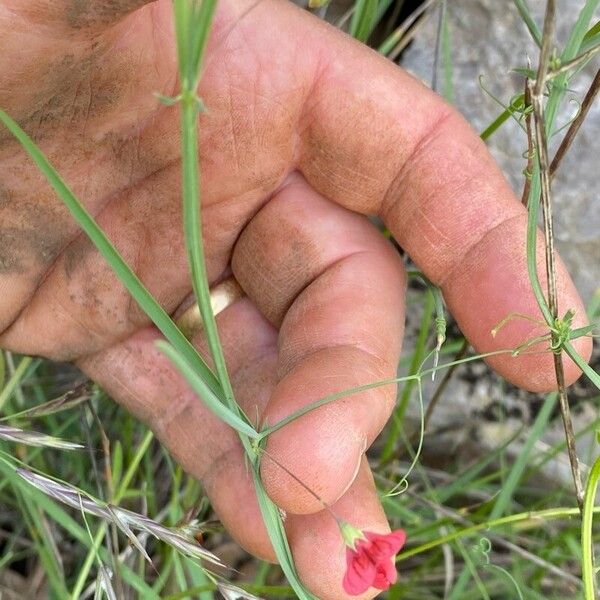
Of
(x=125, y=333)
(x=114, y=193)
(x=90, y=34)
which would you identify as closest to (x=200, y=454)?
(x=125, y=333)

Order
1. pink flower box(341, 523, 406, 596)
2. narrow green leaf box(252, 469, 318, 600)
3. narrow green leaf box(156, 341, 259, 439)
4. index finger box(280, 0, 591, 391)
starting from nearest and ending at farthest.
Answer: narrow green leaf box(156, 341, 259, 439)
pink flower box(341, 523, 406, 596)
narrow green leaf box(252, 469, 318, 600)
index finger box(280, 0, 591, 391)

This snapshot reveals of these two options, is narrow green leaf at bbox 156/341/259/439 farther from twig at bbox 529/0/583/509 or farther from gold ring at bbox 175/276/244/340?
gold ring at bbox 175/276/244/340

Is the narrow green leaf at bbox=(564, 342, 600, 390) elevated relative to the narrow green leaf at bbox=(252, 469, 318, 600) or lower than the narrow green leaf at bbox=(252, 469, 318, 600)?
elevated

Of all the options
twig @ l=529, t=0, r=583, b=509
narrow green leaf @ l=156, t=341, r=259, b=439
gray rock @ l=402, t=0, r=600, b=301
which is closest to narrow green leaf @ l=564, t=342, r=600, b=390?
twig @ l=529, t=0, r=583, b=509

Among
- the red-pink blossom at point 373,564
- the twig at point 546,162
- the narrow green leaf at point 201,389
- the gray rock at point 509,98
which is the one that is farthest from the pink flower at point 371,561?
the gray rock at point 509,98

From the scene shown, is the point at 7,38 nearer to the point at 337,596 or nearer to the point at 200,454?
the point at 200,454

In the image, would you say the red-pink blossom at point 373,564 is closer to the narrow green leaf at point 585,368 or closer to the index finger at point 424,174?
the narrow green leaf at point 585,368

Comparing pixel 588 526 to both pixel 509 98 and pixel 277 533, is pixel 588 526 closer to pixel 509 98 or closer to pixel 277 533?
pixel 277 533
